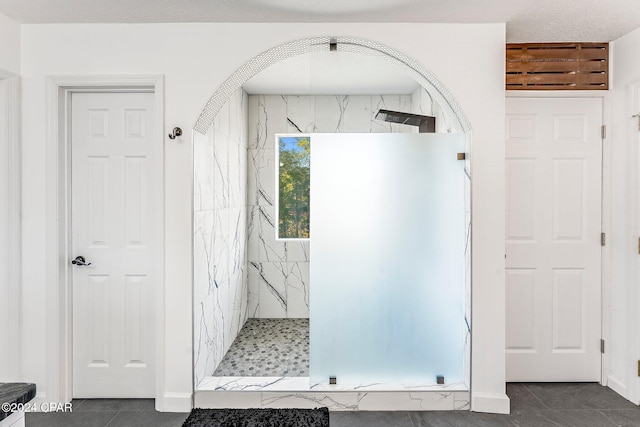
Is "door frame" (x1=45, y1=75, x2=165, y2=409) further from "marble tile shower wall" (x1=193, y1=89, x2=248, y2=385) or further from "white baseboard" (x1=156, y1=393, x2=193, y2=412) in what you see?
"marble tile shower wall" (x1=193, y1=89, x2=248, y2=385)

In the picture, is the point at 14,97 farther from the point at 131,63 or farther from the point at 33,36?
the point at 131,63

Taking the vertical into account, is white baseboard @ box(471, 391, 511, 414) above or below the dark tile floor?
above

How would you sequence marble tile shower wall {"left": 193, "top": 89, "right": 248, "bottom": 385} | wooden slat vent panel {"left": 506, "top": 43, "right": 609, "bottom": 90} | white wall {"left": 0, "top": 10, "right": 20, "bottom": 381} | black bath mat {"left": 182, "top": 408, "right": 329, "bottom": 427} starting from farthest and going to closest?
1. wooden slat vent panel {"left": 506, "top": 43, "right": 609, "bottom": 90}
2. marble tile shower wall {"left": 193, "top": 89, "right": 248, "bottom": 385}
3. white wall {"left": 0, "top": 10, "right": 20, "bottom": 381}
4. black bath mat {"left": 182, "top": 408, "right": 329, "bottom": 427}

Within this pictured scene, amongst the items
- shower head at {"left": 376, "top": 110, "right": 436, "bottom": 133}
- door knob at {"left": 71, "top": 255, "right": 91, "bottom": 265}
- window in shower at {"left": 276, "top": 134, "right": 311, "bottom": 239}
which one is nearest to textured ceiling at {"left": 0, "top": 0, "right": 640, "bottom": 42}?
shower head at {"left": 376, "top": 110, "right": 436, "bottom": 133}

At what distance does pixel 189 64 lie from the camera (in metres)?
2.75

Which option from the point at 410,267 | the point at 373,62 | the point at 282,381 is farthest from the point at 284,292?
the point at 373,62

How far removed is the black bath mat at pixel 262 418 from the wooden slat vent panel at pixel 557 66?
8.91 ft

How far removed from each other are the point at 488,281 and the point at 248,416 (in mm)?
1728

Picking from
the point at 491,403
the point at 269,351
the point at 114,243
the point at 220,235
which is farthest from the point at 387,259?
the point at 114,243

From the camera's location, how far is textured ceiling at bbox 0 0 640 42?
246 cm

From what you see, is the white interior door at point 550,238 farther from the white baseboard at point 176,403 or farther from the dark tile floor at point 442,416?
A: the white baseboard at point 176,403

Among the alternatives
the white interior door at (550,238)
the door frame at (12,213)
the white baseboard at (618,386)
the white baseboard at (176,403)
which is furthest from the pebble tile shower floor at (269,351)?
the white baseboard at (618,386)

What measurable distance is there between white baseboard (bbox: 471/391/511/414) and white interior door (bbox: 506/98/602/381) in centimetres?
55

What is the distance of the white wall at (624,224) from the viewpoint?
2906 millimetres
